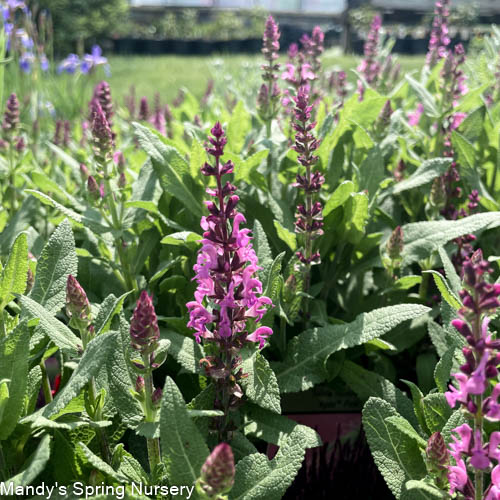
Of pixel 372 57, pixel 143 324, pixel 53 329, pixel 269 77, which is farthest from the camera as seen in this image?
pixel 372 57

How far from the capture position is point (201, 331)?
117 centimetres

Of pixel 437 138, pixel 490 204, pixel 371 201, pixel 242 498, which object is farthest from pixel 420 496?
pixel 437 138

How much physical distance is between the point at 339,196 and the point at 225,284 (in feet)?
2.23

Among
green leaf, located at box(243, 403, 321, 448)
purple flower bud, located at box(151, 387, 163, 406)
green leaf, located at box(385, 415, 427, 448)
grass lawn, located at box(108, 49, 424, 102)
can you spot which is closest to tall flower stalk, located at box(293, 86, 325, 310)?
green leaf, located at box(243, 403, 321, 448)

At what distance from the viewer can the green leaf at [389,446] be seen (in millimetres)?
1231

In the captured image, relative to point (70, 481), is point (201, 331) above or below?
above

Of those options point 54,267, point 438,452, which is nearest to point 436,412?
point 438,452

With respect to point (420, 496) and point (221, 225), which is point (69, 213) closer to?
point (221, 225)

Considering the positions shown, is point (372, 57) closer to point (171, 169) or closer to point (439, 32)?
point (439, 32)

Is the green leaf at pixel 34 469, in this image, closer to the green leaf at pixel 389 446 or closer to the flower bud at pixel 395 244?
the green leaf at pixel 389 446

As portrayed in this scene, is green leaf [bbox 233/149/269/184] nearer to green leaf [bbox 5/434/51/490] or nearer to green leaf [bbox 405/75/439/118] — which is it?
green leaf [bbox 405/75/439/118]

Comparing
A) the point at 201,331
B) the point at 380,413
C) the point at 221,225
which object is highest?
the point at 221,225

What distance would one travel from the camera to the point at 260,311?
1.18 m

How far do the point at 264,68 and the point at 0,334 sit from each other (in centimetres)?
117
